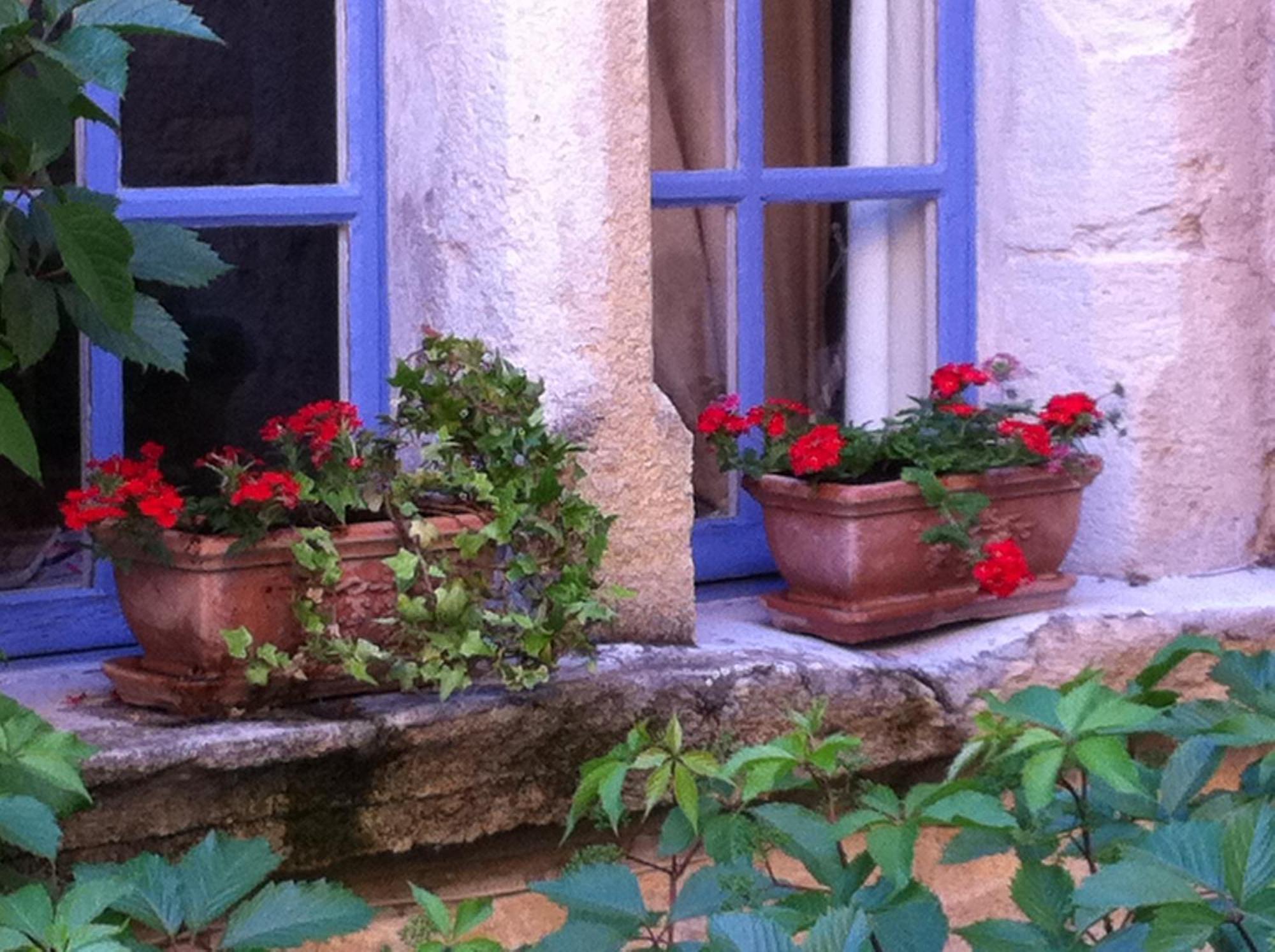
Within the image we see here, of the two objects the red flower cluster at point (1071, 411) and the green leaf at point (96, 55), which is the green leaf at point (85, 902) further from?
the red flower cluster at point (1071, 411)

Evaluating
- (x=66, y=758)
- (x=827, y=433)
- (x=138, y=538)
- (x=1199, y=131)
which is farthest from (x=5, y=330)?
(x=1199, y=131)

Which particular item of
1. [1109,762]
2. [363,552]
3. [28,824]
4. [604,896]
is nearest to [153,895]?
[28,824]

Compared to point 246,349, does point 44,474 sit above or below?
below

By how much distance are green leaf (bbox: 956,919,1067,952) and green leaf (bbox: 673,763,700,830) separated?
0.27 m

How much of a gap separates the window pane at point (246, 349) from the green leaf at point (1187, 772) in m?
1.22

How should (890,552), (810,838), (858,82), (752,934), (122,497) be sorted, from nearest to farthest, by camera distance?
Answer: 1. (752,934)
2. (810,838)
3. (122,497)
4. (890,552)
5. (858,82)

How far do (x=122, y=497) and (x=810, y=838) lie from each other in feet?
2.74

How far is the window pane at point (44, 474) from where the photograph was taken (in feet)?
7.84

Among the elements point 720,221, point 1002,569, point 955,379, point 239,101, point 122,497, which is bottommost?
point 1002,569

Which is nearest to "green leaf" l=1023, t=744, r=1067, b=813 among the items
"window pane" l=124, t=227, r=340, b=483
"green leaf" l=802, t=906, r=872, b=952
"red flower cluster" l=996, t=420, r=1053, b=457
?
"green leaf" l=802, t=906, r=872, b=952

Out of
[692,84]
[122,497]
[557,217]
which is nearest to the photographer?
[122,497]

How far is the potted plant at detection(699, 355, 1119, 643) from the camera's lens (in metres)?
2.62

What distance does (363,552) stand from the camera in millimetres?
2242

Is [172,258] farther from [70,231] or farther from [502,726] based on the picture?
[502,726]
